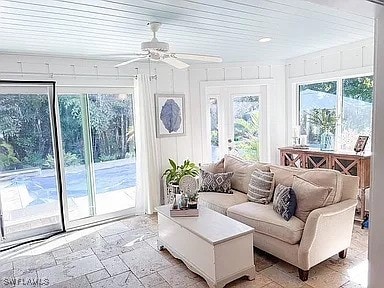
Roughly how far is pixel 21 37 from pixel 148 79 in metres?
2.06

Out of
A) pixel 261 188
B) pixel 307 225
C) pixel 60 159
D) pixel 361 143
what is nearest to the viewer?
pixel 307 225

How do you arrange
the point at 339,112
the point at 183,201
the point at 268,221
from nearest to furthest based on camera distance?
1. the point at 268,221
2. the point at 183,201
3. the point at 339,112

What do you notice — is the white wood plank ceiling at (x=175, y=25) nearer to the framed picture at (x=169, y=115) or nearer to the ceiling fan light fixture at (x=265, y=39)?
the ceiling fan light fixture at (x=265, y=39)

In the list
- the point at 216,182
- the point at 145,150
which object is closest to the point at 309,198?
the point at 216,182

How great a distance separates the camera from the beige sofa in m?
2.78

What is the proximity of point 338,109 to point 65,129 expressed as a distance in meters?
4.25

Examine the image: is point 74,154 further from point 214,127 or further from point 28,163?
point 214,127

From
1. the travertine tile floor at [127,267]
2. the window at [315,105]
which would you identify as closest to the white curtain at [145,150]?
the travertine tile floor at [127,267]

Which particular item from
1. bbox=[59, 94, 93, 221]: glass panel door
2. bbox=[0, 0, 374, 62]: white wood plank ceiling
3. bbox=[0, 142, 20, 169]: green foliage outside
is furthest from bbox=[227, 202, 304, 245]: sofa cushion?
bbox=[0, 142, 20, 169]: green foliage outside

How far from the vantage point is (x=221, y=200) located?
3.88 meters

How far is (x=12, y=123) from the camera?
3.99 metres

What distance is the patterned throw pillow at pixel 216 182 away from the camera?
4.17m

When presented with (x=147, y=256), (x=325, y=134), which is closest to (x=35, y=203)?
(x=147, y=256)

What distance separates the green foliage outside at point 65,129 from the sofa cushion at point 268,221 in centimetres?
233
